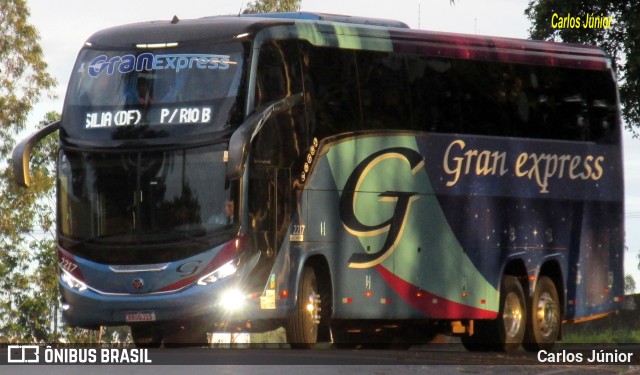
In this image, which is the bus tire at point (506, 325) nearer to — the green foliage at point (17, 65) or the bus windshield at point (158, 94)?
the bus windshield at point (158, 94)

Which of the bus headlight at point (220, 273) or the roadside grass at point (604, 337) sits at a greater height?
the bus headlight at point (220, 273)

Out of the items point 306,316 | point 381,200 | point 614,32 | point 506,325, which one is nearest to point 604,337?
point 614,32

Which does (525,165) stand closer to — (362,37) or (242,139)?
(362,37)

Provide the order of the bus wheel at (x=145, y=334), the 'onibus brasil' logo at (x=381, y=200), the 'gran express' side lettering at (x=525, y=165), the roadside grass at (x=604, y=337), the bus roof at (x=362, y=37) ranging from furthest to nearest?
1. the roadside grass at (x=604, y=337)
2. the 'gran express' side lettering at (x=525, y=165)
3. the 'onibus brasil' logo at (x=381, y=200)
4. the bus wheel at (x=145, y=334)
5. the bus roof at (x=362, y=37)

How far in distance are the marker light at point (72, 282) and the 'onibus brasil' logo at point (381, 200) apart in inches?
136

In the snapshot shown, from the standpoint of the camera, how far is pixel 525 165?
73.6 ft

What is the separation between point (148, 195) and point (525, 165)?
6.44 meters

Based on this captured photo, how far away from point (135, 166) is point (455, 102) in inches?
201

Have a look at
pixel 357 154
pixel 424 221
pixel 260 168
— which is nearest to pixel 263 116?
pixel 260 168

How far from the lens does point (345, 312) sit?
19.9 meters

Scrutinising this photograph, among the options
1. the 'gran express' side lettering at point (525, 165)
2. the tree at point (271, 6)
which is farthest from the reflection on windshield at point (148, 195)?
the tree at point (271, 6)

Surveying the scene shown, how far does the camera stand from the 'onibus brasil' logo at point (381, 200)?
19.9m

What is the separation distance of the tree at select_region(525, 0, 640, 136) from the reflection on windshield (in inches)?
699

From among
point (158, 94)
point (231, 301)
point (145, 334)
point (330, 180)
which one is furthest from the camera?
point (330, 180)
